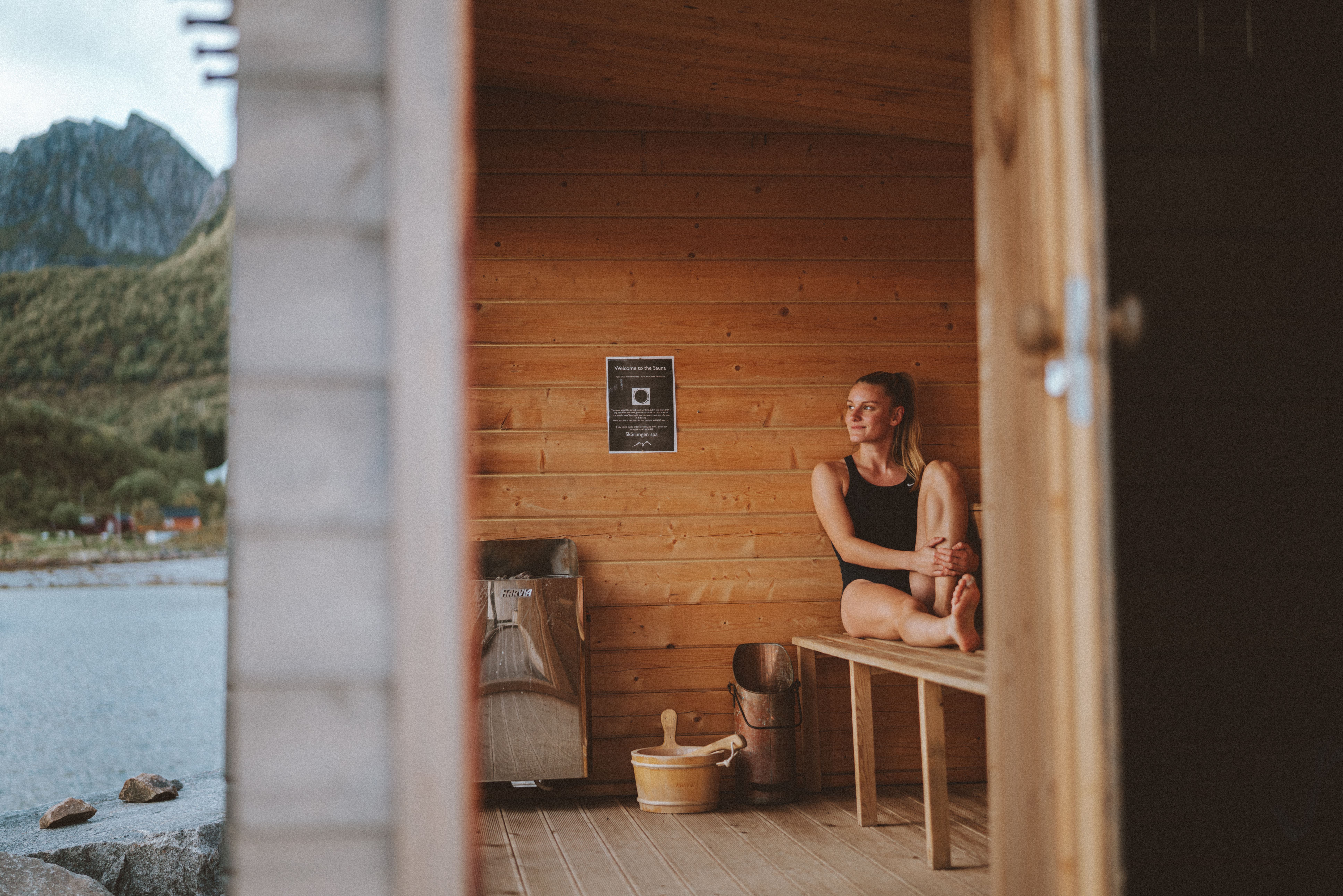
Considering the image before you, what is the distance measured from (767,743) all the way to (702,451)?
1054 millimetres

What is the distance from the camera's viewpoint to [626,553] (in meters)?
3.45

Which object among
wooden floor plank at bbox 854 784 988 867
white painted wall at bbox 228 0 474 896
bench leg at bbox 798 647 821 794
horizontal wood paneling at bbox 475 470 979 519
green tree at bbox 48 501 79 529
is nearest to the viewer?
white painted wall at bbox 228 0 474 896

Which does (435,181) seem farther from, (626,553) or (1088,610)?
(626,553)

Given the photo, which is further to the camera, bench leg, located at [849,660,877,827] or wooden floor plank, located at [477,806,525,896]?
bench leg, located at [849,660,877,827]

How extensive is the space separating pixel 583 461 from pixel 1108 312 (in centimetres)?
237

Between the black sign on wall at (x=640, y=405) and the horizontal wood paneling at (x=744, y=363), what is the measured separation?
0.03 meters

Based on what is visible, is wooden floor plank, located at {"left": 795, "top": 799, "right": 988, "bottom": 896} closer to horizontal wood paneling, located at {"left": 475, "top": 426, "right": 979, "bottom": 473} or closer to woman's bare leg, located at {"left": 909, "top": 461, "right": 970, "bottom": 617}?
woman's bare leg, located at {"left": 909, "top": 461, "right": 970, "bottom": 617}

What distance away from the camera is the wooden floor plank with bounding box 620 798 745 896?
235 cm

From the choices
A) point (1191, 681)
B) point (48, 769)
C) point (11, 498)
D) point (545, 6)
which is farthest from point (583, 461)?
point (11, 498)

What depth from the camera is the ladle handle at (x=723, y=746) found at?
3.05 m

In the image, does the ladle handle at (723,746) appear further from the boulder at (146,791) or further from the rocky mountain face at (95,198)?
the rocky mountain face at (95,198)

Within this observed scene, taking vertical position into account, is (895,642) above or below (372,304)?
below

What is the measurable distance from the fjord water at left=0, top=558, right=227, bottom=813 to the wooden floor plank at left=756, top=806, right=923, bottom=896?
2.31 m

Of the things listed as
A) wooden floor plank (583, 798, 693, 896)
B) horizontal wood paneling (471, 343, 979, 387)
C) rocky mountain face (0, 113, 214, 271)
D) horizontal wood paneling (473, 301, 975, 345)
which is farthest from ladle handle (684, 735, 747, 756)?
rocky mountain face (0, 113, 214, 271)
